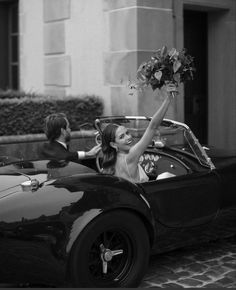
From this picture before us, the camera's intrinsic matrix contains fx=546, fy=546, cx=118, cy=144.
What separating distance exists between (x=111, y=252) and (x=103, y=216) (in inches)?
10.8

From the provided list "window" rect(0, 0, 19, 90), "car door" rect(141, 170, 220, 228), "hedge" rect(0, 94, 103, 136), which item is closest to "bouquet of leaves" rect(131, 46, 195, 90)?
"car door" rect(141, 170, 220, 228)

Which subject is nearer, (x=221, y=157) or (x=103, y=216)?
(x=103, y=216)

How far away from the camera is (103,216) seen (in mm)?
3580

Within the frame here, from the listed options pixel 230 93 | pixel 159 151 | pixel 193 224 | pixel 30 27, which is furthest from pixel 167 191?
pixel 30 27

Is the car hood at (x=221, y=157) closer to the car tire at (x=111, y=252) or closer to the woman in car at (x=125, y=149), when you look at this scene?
the woman in car at (x=125, y=149)

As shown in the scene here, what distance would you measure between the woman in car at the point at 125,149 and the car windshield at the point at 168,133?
286mm

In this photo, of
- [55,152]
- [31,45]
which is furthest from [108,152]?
[31,45]

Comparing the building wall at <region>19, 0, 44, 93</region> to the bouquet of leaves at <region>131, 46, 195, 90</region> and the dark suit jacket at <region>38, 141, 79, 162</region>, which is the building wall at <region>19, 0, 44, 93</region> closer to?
the dark suit jacket at <region>38, 141, 79, 162</region>

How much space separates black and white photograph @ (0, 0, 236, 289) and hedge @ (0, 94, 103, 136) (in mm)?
16

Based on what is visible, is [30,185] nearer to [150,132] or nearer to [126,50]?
[150,132]

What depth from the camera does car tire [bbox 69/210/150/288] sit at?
11.3ft

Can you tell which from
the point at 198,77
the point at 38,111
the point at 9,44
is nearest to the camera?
the point at 38,111

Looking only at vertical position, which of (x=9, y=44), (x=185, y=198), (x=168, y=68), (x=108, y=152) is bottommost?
(x=185, y=198)

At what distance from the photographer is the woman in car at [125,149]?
4266 millimetres
